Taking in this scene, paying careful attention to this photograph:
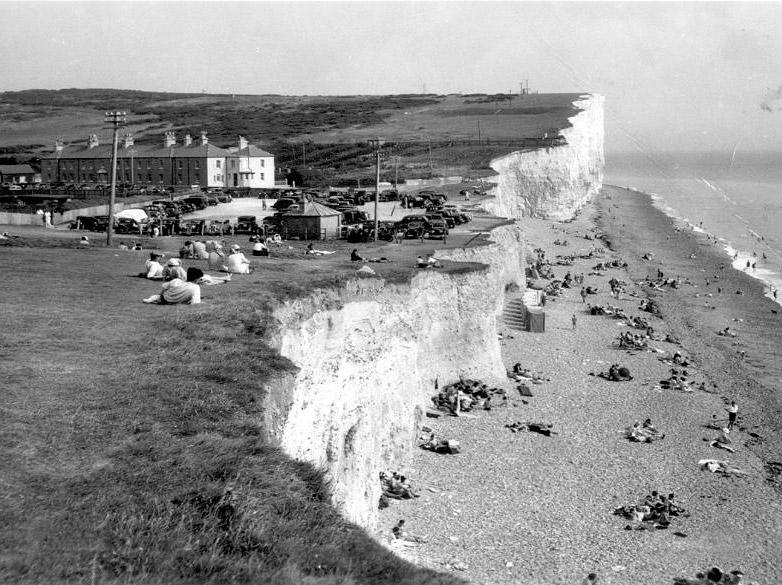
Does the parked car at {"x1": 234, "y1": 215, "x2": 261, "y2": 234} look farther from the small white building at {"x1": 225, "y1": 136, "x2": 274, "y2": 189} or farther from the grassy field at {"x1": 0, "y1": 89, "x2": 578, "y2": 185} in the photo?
the small white building at {"x1": 225, "y1": 136, "x2": 274, "y2": 189}

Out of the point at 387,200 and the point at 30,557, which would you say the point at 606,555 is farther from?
the point at 387,200

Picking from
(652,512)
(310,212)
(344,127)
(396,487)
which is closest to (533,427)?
(652,512)

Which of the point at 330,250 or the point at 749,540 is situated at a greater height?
the point at 330,250

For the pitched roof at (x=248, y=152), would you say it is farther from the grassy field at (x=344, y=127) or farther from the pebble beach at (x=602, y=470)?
the pebble beach at (x=602, y=470)

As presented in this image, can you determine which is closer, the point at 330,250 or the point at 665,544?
the point at 665,544

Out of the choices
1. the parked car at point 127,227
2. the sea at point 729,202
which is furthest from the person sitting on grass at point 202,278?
the sea at point 729,202

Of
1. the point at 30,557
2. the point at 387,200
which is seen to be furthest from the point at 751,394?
the point at 387,200

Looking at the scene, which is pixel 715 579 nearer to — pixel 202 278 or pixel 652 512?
pixel 652 512
